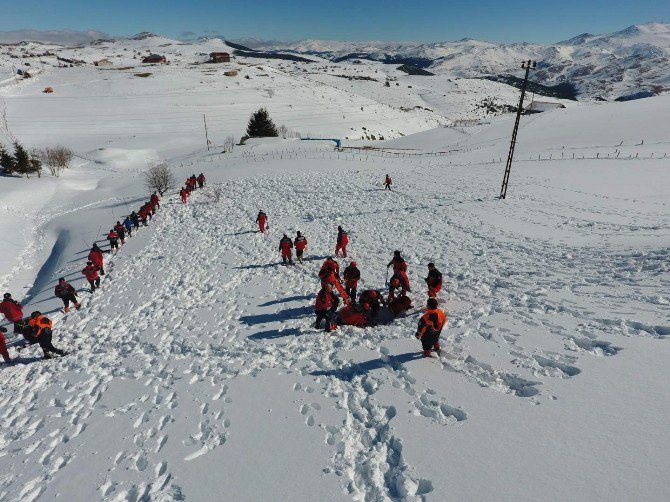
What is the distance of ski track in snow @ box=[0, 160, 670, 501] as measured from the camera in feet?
23.2

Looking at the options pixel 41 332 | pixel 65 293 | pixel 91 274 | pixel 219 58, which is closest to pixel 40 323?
pixel 41 332

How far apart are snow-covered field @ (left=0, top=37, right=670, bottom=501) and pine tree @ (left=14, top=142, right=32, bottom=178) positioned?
25.0m

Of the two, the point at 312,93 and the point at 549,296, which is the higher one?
the point at 312,93

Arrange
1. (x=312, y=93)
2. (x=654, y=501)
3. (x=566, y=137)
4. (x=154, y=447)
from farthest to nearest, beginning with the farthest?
(x=312, y=93) → (x=566, y=137) → (x=154, y=447) → (x=654, y=501)

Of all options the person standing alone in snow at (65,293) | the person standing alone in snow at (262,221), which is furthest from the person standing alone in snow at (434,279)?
the person standing alone in snow at (65,293)

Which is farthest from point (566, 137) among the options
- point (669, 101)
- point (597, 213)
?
point (597, 213)

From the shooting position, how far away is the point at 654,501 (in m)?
4.80

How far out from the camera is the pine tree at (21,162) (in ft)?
158

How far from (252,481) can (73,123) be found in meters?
107

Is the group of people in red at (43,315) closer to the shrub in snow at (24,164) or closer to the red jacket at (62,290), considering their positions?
the red jacket at (62,290)

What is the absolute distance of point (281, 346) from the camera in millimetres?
10820

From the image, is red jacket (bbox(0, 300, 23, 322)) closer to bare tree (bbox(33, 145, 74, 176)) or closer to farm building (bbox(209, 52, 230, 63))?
bare tree (bbox(33, 145, 74, 176))

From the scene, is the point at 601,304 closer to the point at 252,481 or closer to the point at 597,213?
the point at 252,481

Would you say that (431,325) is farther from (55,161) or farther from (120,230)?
(55,161)
